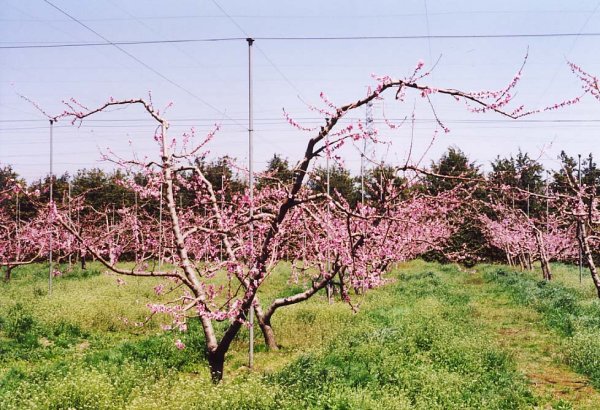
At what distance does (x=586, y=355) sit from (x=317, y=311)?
7.52m

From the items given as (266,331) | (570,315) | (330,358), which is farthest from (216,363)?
(570,315)

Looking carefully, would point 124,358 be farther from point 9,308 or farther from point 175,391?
point 9,308

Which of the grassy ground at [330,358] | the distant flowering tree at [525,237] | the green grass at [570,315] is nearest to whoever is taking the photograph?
the grassy ground at [330,358]

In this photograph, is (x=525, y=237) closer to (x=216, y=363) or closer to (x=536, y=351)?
(x=536, y=351)

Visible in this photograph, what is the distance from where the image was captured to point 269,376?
29.6 feet

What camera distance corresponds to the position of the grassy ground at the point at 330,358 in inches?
309

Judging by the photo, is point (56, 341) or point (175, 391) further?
point (56, 341)

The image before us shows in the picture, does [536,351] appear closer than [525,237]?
Yes

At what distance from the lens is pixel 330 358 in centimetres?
981

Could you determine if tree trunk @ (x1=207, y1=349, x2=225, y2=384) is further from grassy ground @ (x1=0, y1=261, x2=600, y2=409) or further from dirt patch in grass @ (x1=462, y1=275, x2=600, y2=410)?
dirt patch in grass @ (x1=462, y1=275, x2=600, y2=410)

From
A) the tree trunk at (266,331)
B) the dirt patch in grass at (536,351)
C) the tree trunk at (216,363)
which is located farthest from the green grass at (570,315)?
the tree trunk at (216,363)

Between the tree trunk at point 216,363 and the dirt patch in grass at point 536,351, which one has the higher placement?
the tree trunk at point 216,363

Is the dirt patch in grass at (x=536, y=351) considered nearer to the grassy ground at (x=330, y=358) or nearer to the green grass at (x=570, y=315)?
the grassy ground at (x=330, y=358)

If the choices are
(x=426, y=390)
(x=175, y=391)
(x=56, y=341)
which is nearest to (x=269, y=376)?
(x=175, y=391)
